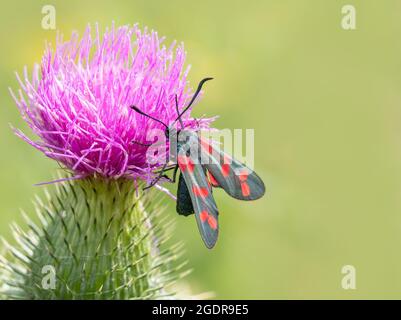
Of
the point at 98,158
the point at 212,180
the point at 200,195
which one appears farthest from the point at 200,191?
the point at 98,158

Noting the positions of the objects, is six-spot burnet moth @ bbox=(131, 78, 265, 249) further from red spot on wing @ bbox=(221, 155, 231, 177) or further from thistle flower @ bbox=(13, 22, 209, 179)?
thistle flower @ bbox=(13, 22, 209, 179)

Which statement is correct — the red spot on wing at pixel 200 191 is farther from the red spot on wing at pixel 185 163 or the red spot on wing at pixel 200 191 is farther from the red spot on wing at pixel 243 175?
the red spot on wing at pixel 243 175

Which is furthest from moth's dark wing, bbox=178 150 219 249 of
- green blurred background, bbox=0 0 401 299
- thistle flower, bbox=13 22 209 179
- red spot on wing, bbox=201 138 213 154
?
green blurred background, bbox=0 0 401 299

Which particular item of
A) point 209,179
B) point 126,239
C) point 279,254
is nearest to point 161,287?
point 126,239

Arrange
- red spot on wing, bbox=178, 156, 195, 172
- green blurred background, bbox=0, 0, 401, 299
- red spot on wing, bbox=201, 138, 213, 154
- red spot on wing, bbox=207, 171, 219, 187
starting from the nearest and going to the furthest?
red spot on wing, bbox=178, 156, 195, 172 → red spot on wing, bbox=201, 138, 213, 154 → red spot on wing, bbox=207, 171, 219, 187 → green blurred background, bbox=0, 0, 401, 299

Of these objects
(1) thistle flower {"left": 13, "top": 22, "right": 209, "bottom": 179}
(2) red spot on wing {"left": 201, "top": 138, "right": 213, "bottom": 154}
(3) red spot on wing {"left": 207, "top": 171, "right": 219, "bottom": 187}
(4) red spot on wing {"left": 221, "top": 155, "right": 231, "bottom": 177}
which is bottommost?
(3) red spot on wing {"left": 207, "top": 171, "right": 219, "bottom": 187}
